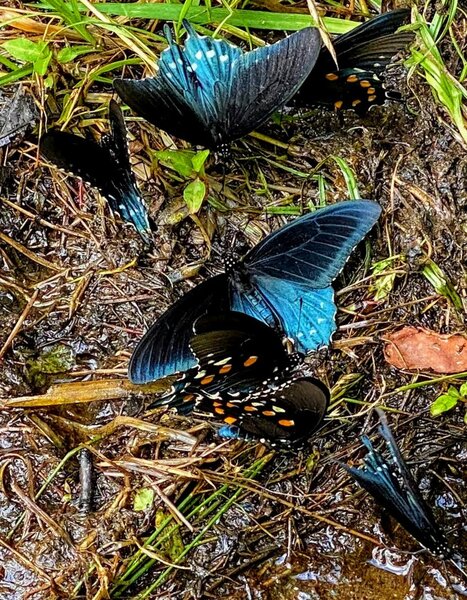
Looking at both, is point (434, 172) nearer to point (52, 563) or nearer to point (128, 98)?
point (128, 98)

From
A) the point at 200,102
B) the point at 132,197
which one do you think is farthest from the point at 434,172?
the point at 132,197

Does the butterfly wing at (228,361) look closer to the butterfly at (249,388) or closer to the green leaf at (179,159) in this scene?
the butterfly at (249,388)

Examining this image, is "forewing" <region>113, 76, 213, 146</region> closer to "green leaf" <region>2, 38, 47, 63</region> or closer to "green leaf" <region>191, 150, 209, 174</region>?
"green leaf" <region>191, 150, 209, 174</region>

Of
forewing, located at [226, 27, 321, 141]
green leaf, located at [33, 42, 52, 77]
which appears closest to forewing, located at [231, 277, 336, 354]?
forewing, located at [226, 27, 321, 141]

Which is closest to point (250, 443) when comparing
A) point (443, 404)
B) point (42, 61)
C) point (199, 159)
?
point (443, 404)

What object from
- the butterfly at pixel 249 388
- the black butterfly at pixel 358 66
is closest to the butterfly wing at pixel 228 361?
the butterfly at pixel 249 388

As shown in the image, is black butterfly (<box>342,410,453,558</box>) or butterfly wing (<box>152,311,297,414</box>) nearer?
butterfly wing (<box>152,311,297,414</box>)
